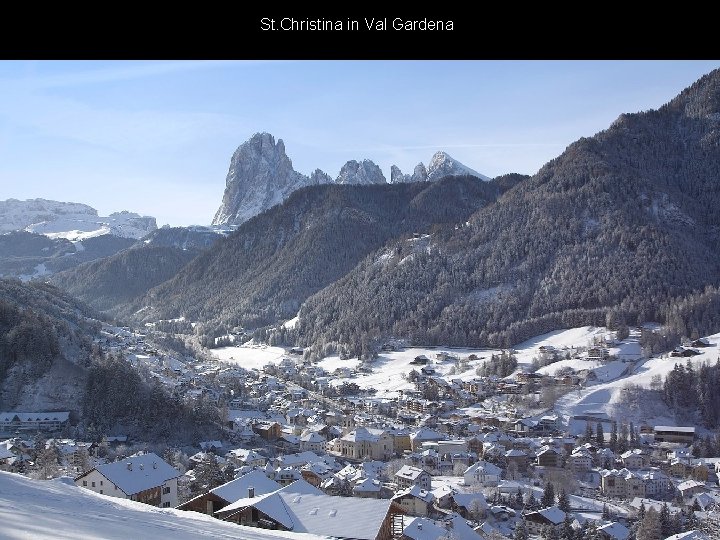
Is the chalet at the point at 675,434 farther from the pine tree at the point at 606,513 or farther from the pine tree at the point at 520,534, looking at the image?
the pine tree at the point at 520,534

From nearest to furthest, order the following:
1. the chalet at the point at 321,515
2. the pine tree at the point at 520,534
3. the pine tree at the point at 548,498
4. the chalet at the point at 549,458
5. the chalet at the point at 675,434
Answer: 1. the chalet at the point at 321,515
2. the pine tree at the point at 520,534
3. the pine tree at the point at 548,498
4. the chalet at the point at 549,458
5. the chalet at the point at 675,434

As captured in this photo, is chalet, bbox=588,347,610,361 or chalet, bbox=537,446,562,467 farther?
chalet, bbox=588,347,610,361

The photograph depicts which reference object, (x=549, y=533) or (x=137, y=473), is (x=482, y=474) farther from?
(x=137, y=473)

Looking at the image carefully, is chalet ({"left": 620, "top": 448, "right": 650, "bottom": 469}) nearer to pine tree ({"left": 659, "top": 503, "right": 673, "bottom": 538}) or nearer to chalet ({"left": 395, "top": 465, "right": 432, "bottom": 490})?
pine tree ({"left": 659, "top": 503, "right": 673, "bottom": 538})

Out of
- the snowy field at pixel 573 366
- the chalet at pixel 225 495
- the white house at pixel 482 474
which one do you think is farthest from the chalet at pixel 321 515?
the snowy field at pixel 573 366

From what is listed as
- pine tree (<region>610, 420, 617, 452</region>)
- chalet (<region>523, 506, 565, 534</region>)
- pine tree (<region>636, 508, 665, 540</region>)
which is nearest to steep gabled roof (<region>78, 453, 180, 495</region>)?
chalet (<region>523, 506, 565, 534</region>)

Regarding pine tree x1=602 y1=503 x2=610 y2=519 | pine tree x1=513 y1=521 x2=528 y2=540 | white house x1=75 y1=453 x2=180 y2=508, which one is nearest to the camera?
white house x1=75 y1=453 x2=180 y2=508
